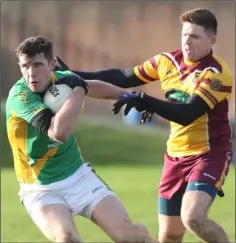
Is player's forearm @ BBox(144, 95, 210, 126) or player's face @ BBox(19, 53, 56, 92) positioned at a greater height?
player's face @ BBox(19, 53, 56, 92)

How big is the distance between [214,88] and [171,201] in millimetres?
1043

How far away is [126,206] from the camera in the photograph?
1422 centimetres

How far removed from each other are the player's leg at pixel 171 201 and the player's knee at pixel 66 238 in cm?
154

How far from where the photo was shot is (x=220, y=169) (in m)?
7.57

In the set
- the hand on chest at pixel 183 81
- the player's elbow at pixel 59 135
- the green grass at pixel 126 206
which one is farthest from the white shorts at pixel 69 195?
the green grass at pixel 126 206

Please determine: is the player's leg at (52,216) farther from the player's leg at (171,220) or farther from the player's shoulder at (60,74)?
the player's leg at (171,220)

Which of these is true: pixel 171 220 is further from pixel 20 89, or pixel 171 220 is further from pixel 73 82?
pixel 20 89

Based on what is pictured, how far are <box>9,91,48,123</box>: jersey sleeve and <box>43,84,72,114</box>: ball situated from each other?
0.19 feet

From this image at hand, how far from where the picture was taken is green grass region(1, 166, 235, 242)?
11.1m

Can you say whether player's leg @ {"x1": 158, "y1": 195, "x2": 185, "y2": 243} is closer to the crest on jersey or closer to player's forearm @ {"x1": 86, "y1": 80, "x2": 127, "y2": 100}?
the crest on jersey

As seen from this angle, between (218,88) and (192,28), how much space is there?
0.54 meters

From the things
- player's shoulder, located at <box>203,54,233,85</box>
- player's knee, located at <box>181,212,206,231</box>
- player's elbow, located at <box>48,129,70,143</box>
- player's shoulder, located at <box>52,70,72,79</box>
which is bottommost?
player's knee, located at <box>181,212,206,231</box>

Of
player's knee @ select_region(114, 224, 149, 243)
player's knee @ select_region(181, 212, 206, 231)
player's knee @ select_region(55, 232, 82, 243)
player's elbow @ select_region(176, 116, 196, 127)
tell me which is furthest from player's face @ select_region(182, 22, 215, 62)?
player's knee @ select_region(55, 232, 82, 243)

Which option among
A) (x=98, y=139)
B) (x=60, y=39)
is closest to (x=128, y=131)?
(x=98, y=139)
